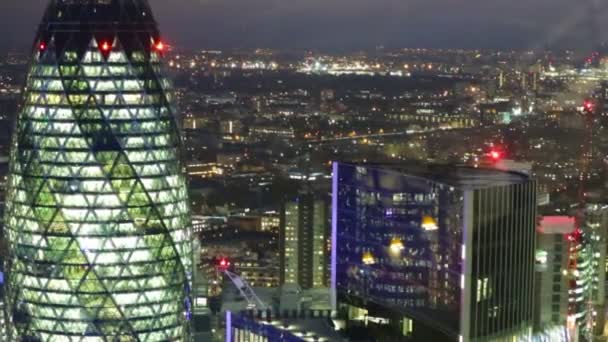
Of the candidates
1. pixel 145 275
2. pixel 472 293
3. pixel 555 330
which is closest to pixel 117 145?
pixel 145 275

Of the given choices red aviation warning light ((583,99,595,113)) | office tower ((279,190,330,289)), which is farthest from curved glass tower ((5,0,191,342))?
red aviation warning light ((583,99,595,113))

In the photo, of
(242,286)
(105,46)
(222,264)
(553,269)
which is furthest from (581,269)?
(105,46)

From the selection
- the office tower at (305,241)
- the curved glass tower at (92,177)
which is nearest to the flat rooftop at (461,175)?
the curved glass tower at (92,177)

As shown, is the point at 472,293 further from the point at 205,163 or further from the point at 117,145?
the point at 205,163

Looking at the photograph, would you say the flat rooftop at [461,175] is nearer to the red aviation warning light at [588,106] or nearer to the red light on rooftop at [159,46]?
the red light on rooftop at [159,46]

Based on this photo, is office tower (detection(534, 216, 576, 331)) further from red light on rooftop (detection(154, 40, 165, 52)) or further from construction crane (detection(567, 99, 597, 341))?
red light on rooftop (detection(154, 40, 165, 52))
